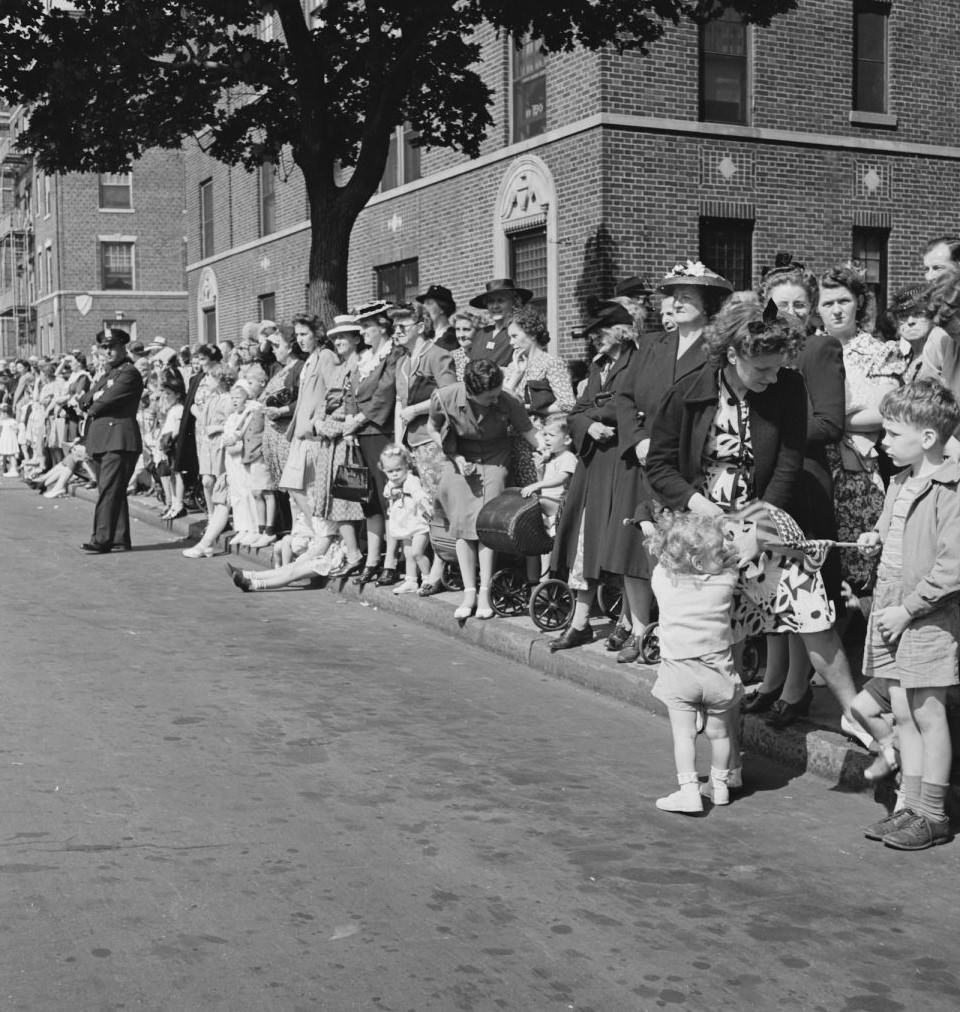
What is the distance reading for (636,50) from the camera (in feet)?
58.1

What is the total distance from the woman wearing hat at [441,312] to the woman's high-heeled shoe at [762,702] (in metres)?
5.34

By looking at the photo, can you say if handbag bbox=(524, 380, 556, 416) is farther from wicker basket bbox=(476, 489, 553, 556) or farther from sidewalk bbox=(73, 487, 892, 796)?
sidewalk bbox=(73, 487, 892, 796)

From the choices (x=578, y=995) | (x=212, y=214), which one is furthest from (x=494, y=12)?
(x=212, y=214)

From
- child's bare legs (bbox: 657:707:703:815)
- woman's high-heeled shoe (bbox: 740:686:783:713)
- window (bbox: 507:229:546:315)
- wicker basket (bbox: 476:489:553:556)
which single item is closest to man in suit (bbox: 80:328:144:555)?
wicker basket (bbox: 476:489:553:556)

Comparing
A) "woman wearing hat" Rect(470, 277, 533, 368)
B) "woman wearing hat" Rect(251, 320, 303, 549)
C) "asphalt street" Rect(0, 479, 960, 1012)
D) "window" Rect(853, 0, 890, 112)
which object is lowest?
"asphalt street" Rect(0, 479, 960, 1012)

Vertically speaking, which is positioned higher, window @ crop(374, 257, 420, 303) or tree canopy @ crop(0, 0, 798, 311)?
tree canopy @ crop(0, 0, 798, 311)

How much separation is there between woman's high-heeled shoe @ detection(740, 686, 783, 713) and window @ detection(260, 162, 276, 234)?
24.5 meters

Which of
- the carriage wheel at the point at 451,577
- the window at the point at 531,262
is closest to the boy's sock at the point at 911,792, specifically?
the carriage wheel at the point at 451,577

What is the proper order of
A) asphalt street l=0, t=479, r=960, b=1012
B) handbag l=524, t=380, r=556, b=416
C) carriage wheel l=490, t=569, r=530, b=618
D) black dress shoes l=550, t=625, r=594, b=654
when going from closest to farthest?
asphalt street l=0, t=479, r=960, b=1012
black dress shoes l=550, t=625, r=594, b=654
carriage wheel l=490, t=569, r=530, b=618
handbag l=524, t=380, r=556, b=416

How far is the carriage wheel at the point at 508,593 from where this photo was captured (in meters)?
9.38

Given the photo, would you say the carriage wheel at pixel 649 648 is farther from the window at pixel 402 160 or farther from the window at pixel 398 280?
the window at pixel 402 160

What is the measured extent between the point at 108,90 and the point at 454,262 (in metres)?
6.64

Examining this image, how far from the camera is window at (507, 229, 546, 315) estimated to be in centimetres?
1931

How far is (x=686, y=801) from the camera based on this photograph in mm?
5398
